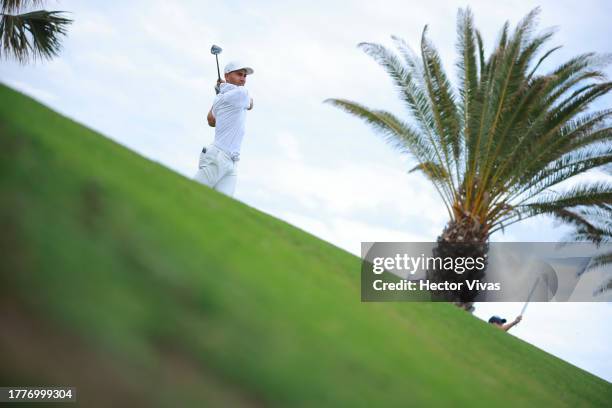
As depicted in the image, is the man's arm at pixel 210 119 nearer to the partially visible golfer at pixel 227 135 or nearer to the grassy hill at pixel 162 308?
the partially visible golfer at pixel 227 135

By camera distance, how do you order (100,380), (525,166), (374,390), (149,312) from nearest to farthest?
(100,380) < (149,312) < (374,390) < (525,166)

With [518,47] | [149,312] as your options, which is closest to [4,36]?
[518,47]

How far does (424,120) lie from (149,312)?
13.6 meters

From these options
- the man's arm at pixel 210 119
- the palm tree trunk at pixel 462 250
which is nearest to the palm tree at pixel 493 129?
the palm tree trunk at pixel 462 250

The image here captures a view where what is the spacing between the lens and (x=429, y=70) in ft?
51.6

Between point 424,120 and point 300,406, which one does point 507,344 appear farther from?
point 424,120

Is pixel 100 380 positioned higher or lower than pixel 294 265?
lower

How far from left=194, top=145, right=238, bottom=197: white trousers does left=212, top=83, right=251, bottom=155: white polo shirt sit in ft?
0.39

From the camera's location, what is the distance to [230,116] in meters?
8.73

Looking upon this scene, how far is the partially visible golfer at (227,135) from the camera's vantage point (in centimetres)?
859

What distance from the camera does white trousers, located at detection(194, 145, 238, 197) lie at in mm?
8555

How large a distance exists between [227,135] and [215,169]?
52cm

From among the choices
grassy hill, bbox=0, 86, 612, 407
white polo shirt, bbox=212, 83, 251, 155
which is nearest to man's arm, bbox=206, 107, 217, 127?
white polo shirt, bbox=212, 83, 251, 155

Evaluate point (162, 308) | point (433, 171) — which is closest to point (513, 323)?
point (433, 171)
